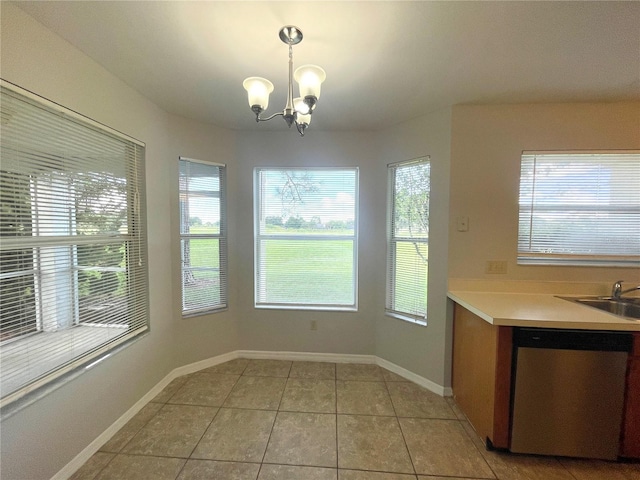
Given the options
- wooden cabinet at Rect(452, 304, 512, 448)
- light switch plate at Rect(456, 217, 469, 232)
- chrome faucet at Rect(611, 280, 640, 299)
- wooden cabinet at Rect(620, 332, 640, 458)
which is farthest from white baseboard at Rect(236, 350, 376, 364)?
chrome faucet at Rect(611, 280, 640, 299)

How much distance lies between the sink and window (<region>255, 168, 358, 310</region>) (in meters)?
1.90

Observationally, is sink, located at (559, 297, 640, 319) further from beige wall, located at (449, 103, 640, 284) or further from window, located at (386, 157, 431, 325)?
window, located at (386, 157, 431, 325)

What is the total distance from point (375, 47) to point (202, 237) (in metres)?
2.21

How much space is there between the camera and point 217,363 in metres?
2.77

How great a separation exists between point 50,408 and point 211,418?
97 cm

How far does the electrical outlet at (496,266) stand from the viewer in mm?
2213

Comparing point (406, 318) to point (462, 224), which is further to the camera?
point (406, 318)

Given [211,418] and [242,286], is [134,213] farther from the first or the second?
[211,418]

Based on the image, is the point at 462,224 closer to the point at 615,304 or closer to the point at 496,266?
the point at 496,266

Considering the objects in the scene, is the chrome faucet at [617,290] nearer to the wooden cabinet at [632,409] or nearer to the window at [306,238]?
the wooden cabinet at [632,409]

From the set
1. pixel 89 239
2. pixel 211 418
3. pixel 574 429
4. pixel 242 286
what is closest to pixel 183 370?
pixel 211 418

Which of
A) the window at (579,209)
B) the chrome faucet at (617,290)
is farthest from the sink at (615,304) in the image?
the window at (579,209)

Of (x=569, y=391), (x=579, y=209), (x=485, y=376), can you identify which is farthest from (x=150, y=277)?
(x=579, y=209)

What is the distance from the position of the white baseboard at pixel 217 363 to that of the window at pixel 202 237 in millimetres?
572
